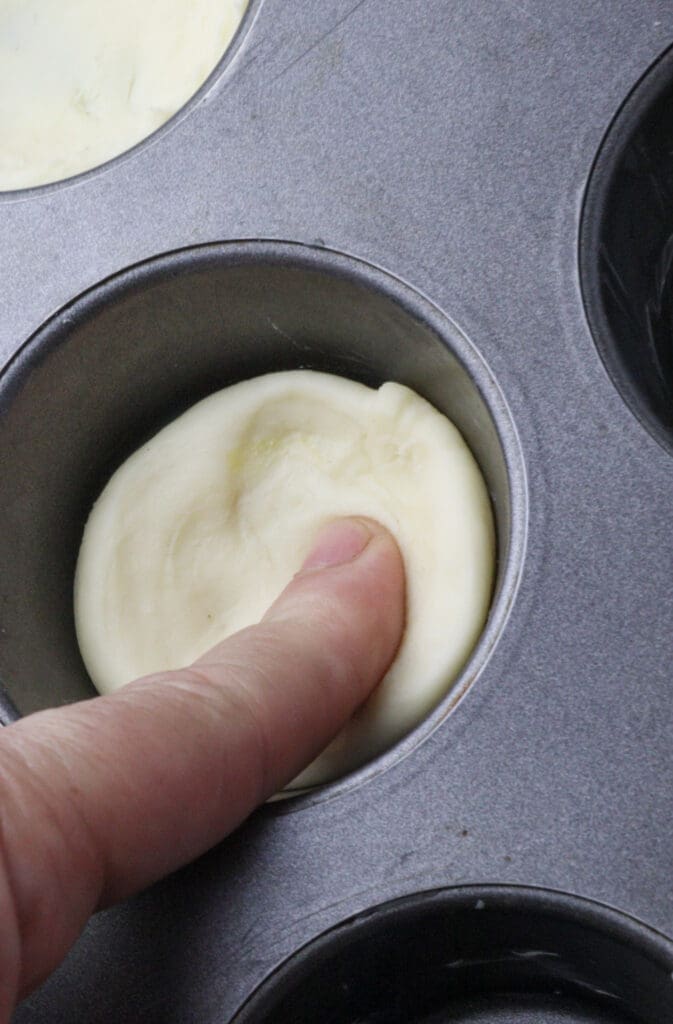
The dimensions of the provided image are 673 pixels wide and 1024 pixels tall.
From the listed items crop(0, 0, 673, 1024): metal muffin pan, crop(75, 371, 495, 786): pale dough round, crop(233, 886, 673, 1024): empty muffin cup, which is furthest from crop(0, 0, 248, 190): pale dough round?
crop(233, 886, 673, 1024): empty muffin cup

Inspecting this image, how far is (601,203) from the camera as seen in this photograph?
731 mm

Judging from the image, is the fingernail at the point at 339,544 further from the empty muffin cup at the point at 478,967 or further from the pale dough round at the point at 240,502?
the empty muffin cup at the point at 478,967

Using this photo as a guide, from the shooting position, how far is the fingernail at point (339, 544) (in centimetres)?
78

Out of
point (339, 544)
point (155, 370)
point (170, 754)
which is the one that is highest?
point (155, 370)

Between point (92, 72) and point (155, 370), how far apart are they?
0.31 metres

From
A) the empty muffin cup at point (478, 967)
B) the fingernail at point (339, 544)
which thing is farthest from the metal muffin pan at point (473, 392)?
the fingernail at point (339, 544)

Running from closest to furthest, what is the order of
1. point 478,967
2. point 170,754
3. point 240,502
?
point 170,754, point 478,967, point 240,502

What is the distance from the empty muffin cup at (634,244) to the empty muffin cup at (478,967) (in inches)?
12.4

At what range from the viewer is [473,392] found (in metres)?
0.74

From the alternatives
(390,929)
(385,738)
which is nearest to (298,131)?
(385,738)

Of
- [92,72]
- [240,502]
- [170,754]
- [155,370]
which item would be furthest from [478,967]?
[92,72]

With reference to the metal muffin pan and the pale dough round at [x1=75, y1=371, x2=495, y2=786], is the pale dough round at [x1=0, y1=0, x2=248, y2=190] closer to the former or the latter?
the metal muffin pan

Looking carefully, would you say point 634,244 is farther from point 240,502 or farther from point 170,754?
point 170,754

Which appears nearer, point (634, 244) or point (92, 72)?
point (634, 244)
